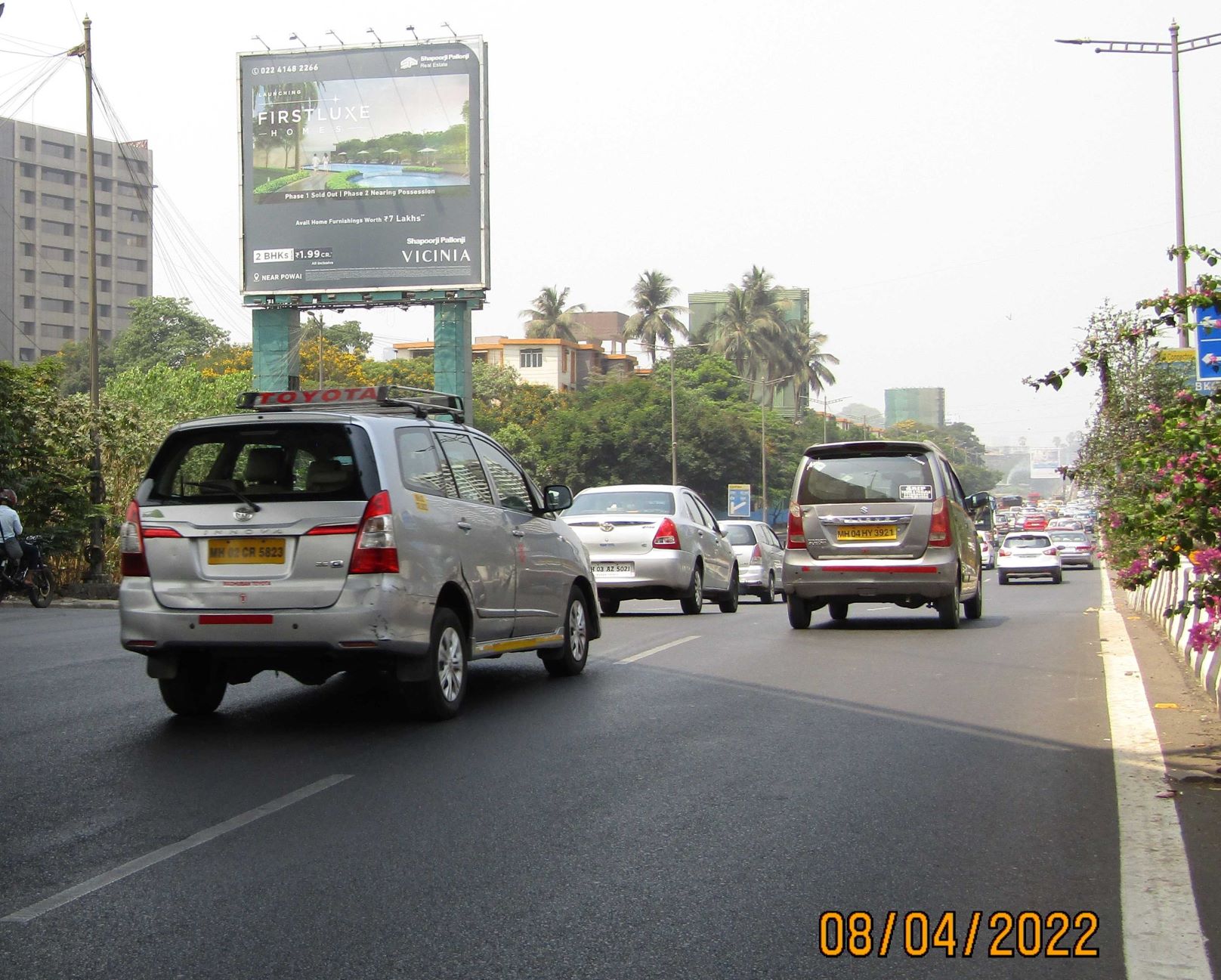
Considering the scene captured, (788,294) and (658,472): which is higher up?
(788,294)

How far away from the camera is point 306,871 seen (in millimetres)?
5129

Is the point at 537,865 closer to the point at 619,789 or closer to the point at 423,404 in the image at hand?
the point at 619,789

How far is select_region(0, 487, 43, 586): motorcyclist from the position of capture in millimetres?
21531

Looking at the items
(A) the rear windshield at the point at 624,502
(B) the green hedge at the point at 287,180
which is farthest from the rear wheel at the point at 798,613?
(B) the green hedge at the point at 287,180

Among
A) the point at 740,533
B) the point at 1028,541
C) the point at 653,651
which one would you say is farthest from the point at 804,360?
the point at 653,651

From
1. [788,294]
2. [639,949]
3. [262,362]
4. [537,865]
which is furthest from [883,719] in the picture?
[788,294]

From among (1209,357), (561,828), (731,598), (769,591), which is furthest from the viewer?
(769,591)

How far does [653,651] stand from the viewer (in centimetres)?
1303

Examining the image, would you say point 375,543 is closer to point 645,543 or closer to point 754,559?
point 645,543

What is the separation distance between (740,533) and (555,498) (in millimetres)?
16547

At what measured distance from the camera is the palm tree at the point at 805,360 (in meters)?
98.8

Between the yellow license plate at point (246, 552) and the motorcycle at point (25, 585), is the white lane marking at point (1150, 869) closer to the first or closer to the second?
the yellow license plate at point (246, 552)

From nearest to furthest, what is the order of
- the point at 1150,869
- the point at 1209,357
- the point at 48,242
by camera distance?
the point at 1150,869 → the point at 1209,357 → the point at 48,242

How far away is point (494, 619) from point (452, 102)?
111ft
